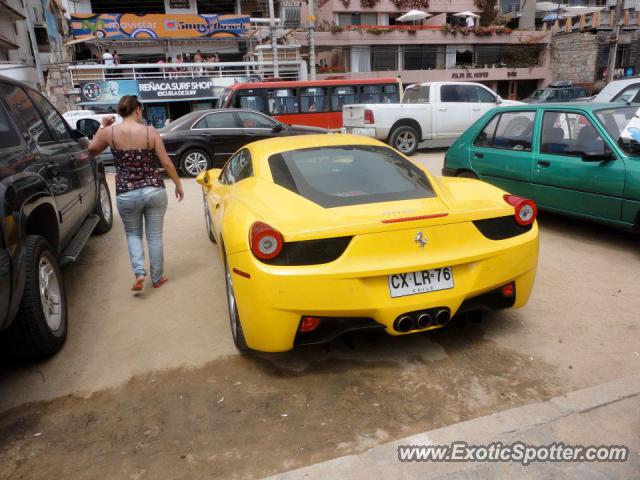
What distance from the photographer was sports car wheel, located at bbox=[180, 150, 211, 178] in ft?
36.1

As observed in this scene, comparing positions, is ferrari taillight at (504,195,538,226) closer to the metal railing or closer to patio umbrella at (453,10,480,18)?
the metal railing

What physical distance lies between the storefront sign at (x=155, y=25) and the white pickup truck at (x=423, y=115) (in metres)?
24.6

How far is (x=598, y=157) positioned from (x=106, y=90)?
22.1 m

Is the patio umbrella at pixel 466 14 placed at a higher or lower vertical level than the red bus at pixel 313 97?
higher

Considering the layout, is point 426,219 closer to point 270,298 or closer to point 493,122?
point 270,298

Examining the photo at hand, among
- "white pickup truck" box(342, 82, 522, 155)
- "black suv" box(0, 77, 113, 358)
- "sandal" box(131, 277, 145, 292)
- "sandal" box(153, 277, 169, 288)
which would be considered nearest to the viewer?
"black suv" box(0, 77, 113, 358)

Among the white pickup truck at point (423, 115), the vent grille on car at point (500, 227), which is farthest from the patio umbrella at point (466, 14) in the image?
the vent grille on car at point (500, 227)

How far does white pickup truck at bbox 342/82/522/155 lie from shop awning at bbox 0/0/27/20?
17.9 meters

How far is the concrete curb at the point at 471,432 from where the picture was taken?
2.13m

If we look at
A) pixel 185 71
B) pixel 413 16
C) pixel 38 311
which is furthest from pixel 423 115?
pixel 413 16

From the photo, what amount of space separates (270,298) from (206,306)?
1.60 m

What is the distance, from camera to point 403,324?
2.87m

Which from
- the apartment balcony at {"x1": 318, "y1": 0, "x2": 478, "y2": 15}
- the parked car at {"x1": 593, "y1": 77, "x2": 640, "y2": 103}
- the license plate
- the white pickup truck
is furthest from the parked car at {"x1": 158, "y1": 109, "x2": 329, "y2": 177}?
the apartment balcony at {"x1": 318, "y1": 0, "x2": 478, "y2": 15}

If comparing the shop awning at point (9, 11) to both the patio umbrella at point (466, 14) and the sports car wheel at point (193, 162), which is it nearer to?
the sports car wheel at point (193, 162)
